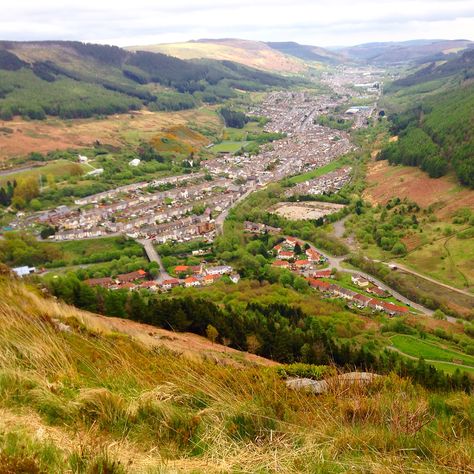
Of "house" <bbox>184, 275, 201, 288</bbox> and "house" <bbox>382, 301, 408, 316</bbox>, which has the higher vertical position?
"house" <bbox>382, 301, 408, 316</bbox>

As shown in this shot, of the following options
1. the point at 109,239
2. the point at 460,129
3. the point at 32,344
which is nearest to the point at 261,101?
the point at 460,129

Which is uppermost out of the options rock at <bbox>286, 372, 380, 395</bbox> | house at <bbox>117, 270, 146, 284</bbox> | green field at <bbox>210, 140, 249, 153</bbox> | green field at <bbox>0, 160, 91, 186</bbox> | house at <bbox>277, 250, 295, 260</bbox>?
rock at <bbox>286, 372, 380, 395</bbox>

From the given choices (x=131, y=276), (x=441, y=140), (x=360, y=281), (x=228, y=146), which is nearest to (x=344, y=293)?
(x=360, y=281)

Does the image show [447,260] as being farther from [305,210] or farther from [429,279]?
[305,210]

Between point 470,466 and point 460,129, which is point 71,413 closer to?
point 470,466

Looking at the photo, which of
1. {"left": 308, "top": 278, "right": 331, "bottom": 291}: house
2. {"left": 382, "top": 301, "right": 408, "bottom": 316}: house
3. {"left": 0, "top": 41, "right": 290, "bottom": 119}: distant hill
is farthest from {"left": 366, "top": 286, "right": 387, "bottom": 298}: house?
{"left": 0, "top": 41, "right": 290, "bottom": 119}: distant hill

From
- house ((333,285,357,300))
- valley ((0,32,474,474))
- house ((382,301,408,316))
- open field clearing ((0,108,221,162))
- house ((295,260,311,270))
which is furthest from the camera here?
open field clearing ((0,108,221,162))

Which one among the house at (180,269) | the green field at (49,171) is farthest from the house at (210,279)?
the green field at (49,171)

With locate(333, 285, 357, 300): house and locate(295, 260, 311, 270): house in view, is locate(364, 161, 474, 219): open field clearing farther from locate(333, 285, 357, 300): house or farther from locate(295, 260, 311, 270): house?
locate(333, 285, 357, 300): house
